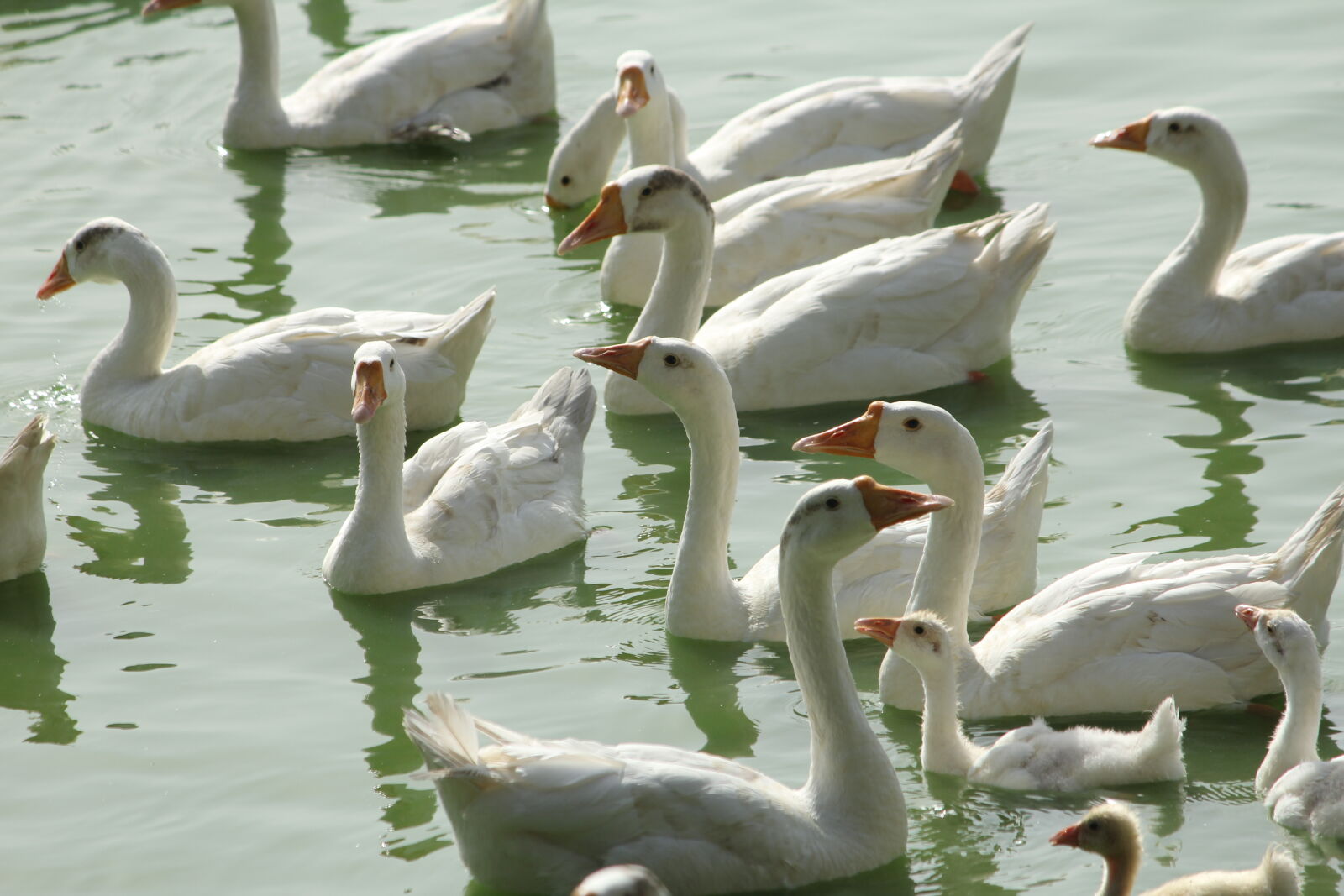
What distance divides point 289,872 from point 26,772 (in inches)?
56.5

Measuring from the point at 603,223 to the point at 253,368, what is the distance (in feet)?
6.72

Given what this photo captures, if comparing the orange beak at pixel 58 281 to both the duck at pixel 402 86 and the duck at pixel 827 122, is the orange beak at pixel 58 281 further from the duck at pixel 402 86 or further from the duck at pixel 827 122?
the duck at pixel 402 86

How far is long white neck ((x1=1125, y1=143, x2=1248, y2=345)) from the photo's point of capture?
1088cm

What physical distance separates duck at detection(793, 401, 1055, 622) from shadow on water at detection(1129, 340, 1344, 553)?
3.27 feet

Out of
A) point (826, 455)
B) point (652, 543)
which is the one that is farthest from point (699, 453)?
point (826, 455)

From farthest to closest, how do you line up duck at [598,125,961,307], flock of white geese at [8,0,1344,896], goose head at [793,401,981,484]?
duck at [598,125,961,307]
goose head at [793,401,981,484]
flock of white geese at [8,0,1344,896]

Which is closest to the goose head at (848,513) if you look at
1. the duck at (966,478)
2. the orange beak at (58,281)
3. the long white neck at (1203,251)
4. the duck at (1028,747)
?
the duck at (1028,747)

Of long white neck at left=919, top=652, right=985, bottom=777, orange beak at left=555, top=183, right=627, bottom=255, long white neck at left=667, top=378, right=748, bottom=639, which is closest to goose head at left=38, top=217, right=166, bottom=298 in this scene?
orange beak at left=555, top=183, right=627, bottom=255

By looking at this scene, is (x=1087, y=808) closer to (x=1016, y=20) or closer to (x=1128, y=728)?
(x=1128, y=728)

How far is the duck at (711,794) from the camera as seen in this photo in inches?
234

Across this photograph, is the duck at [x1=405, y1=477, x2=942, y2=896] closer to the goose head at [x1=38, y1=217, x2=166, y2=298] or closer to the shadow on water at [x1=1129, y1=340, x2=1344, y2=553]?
the shadow on water at [x1=1129, y1=340, x2=1344, y2=553]

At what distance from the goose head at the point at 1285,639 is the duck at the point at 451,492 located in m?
3.50

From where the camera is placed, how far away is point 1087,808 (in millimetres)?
6605

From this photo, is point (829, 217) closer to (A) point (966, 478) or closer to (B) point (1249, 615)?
(A) point (966, 478)
